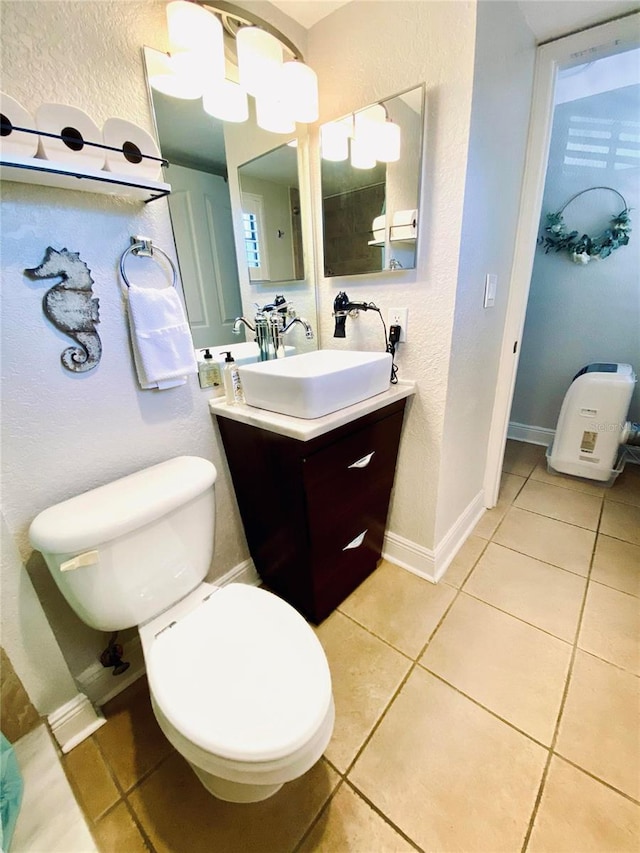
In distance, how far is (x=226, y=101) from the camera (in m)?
1.11

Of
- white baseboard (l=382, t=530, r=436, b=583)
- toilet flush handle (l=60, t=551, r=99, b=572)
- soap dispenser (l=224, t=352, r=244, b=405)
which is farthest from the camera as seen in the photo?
white baseboard (l=382, t=530, r=436, b=583)

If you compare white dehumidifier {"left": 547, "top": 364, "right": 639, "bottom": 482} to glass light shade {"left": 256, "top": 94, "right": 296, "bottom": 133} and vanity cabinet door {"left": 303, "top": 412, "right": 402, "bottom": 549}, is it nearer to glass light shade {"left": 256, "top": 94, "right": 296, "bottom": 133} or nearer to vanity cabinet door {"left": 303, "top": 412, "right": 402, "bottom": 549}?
vanity cabinet door {"left": 303, "top": 412, "right": 402, "bottom": 549}

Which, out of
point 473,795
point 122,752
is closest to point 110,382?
point 122,752

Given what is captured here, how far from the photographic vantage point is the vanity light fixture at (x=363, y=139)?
3.84 feet

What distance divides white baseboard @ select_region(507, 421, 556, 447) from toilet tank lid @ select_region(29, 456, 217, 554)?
2.73 m

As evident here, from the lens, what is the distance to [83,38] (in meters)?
0.80

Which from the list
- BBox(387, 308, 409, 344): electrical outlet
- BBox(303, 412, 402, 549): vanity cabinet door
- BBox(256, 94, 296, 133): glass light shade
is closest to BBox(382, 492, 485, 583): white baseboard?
BBox(303, 412, 402, 549): vanity cabinet door

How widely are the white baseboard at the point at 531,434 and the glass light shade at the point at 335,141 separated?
2.45 m

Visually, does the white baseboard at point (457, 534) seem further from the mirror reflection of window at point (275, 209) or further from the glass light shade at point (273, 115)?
the glass light shade at point (273, 115)

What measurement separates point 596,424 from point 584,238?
123cm

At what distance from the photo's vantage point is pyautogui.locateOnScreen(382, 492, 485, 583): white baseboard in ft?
5.06

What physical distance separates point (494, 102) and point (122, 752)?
2.34 metres

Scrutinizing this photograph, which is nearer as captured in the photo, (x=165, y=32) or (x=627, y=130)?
(x=165, y=32)

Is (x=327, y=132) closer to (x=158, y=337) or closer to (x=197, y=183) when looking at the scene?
(x=197, y=183)
